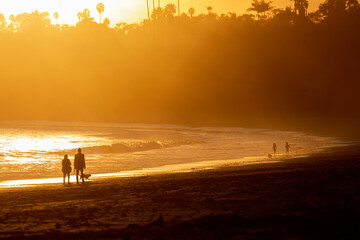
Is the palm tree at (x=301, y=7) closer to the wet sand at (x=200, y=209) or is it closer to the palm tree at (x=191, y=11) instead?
the palm tree at (x=191, y=11)

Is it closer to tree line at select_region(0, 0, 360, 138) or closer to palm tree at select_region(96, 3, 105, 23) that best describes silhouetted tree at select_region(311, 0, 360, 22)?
tree line at select_region(0, 0, 360, 138)

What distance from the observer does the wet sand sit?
11211 millimetres

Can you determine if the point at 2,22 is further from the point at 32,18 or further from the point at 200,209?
the point at 200,209

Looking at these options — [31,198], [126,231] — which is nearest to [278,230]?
[126,231]

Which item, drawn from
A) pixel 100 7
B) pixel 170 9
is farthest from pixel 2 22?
pixel 170 9

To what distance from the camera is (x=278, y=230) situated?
1088cm

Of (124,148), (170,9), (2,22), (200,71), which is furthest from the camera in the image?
(2,22)

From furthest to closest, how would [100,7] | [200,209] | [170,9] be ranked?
[100,7], [170,9], [200,209]

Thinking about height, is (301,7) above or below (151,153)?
above

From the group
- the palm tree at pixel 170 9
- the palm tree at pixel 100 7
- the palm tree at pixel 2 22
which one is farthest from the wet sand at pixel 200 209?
the palm tree at pixel 2 22

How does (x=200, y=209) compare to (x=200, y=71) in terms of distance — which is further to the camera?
(x=200, y=71)

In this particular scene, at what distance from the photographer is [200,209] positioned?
13.7 meters

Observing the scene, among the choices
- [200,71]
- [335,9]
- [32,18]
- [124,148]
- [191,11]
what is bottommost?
[124,148]

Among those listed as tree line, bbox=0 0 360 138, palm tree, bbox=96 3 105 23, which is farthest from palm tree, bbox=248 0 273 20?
palm tree, bbox=96 3 105 23
